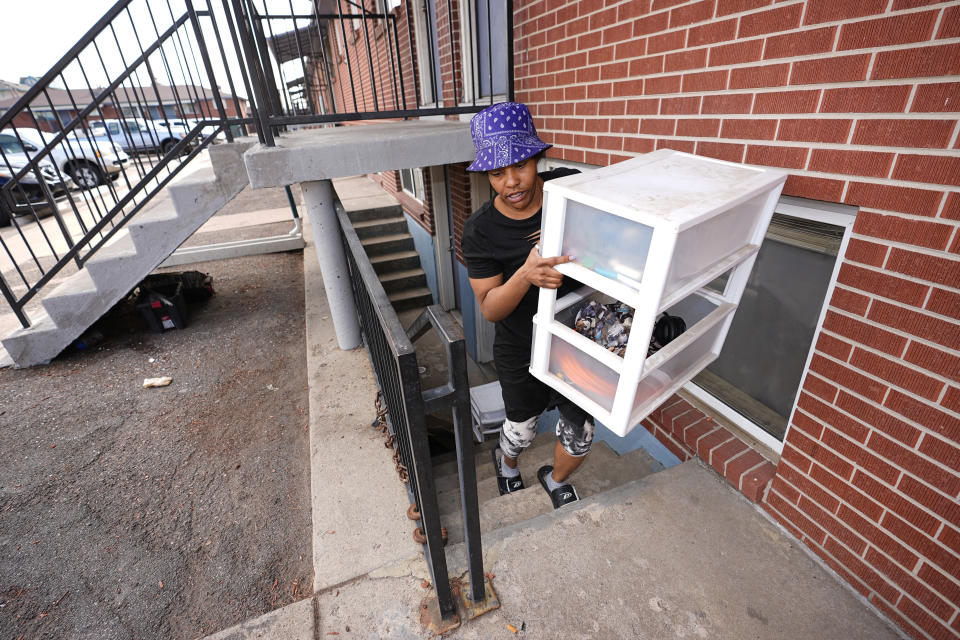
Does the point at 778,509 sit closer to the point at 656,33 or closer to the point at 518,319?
the point at 518,319

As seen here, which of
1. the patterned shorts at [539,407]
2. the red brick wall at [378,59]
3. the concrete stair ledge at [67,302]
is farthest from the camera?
the red brick wall at [378,59]

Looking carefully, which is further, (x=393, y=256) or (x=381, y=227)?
(x=381, y=227)

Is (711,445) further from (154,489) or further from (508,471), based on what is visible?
(154,489)

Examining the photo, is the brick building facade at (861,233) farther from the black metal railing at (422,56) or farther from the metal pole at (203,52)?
the metal pole at (203,52)

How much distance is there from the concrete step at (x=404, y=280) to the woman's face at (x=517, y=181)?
5.69 m

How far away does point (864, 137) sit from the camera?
1.35 metres

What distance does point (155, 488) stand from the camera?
3055 mm

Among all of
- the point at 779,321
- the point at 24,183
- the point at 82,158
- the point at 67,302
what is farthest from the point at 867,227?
the point at 82,158

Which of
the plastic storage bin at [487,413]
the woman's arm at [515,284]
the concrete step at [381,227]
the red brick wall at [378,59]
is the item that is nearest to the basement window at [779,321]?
the woman's arm at [515,284]

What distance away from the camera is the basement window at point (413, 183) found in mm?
6922

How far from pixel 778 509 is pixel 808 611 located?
1.33ft

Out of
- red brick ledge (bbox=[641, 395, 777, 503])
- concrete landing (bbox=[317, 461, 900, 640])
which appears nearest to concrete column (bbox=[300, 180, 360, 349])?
concrete landing (bbox=[317, 461, 900, 640])

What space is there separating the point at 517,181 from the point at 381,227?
6.32 m

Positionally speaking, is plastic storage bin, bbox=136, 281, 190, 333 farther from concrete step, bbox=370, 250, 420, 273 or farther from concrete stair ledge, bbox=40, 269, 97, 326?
concrete step, bbox=370, 250, 420, 273
